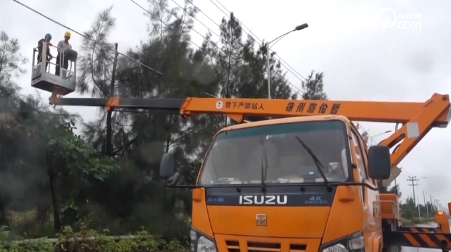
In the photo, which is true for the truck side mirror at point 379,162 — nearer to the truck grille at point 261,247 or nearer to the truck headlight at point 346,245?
the truck headlight at point 346,245

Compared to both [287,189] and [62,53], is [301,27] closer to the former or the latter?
[62,53]

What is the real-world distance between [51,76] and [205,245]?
22.5 feet

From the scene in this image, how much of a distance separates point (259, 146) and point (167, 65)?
29.5 ft

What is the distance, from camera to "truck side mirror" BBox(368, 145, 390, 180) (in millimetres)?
4578

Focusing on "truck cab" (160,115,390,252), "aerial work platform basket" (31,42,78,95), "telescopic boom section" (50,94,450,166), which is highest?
"aerial work platform basket" (31,42,78,95)

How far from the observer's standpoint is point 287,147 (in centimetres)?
502

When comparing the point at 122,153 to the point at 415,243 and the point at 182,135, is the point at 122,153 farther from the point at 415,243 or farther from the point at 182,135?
the point at 415,243

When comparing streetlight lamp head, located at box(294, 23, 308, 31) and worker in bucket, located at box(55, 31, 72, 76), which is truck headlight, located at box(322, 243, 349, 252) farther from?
streetlight lamp head, located at box(294, 23, 308, 31)

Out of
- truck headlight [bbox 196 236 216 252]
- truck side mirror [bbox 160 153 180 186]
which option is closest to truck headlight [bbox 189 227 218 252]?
truck headlight [bbox 196 236 216 252]

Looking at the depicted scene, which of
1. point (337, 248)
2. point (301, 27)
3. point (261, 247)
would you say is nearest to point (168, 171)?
point (261, 247)

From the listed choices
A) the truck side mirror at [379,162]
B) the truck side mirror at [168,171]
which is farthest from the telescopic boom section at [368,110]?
the truck side mirror at [168,171]

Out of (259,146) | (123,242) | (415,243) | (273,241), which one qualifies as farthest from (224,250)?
(123,242)

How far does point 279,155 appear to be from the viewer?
5.00 metres

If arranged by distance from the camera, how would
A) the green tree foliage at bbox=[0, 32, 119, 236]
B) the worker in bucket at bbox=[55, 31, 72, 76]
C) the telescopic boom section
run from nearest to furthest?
the telescopic boom section
the green tree foliage at bbox=[0, 32, 119, 236]
the worker in bucket at bbox=[55, 31, 72, 76]
